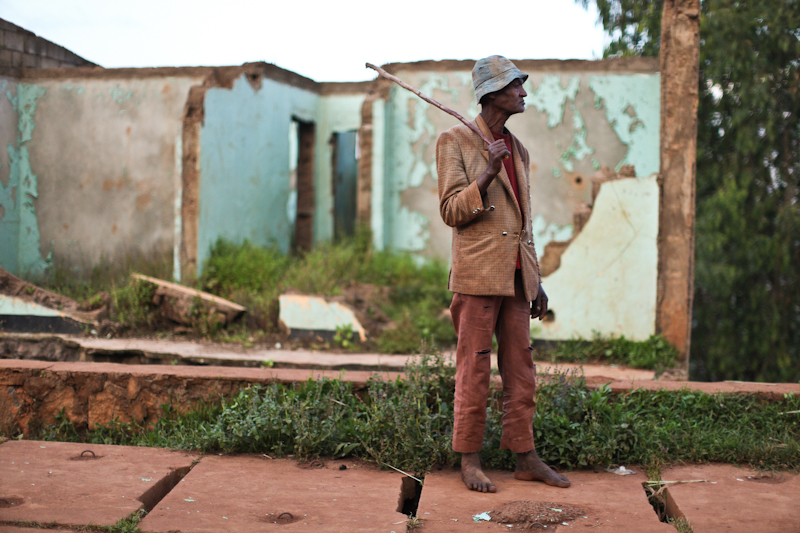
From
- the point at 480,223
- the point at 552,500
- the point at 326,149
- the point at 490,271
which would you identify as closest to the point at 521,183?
the point at 480,223

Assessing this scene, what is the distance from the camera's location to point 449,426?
10.8 feet

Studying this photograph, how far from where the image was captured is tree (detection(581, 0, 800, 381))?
9.51 meters

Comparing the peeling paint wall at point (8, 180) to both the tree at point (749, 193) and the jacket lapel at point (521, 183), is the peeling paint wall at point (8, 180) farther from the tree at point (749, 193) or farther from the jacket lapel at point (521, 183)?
the tree at point (749, 193)

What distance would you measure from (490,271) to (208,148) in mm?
6348

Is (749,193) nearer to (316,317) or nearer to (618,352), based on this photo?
(618,352)

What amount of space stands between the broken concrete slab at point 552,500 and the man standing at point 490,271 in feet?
0.27

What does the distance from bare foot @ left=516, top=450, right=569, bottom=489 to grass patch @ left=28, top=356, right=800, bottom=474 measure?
21 centimetres

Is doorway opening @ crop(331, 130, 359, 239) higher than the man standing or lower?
higher

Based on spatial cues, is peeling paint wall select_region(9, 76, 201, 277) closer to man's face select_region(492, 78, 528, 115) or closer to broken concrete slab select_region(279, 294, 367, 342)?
broken concrete slab select_region(279, 294, 367, 342)

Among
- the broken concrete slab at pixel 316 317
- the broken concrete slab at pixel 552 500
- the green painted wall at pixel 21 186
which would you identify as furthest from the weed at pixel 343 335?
the green painted wall at pixel 21 186

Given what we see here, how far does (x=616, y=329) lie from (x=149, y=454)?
176 inches

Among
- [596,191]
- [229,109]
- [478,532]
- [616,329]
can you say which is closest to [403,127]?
[229,109]

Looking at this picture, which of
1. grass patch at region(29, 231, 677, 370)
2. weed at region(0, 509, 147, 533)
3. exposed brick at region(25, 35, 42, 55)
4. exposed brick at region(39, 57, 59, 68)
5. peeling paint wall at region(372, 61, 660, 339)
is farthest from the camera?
exposed brick at region(39, 57, 59, 68)

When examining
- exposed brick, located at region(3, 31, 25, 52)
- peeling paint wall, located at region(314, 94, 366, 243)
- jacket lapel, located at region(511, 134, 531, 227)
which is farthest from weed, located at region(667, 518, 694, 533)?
exposed brick, located at region(3, 31, 25, 52)
